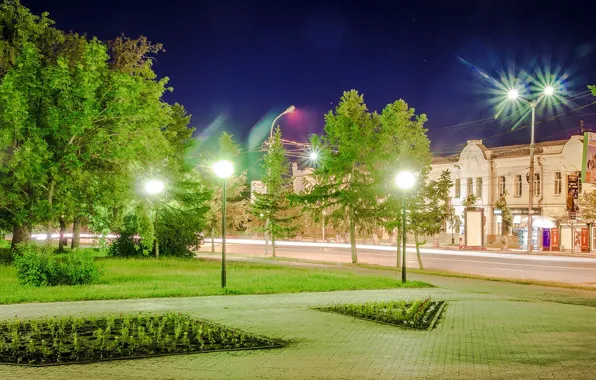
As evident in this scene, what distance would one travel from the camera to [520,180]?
58719 millimetres

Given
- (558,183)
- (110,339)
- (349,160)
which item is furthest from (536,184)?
(110,339)

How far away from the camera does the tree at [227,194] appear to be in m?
48.0

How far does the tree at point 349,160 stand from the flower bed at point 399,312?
1748 centimetres

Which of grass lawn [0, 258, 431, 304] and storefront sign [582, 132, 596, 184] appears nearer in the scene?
grass lawn [0, 258, 431, 304]

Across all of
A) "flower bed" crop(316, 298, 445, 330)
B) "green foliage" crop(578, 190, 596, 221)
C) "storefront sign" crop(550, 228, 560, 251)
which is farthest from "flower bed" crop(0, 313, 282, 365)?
"storefront sign" crop(550, 228, 560, 251)

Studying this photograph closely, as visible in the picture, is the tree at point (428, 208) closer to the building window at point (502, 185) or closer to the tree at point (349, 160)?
the tree at point (349, 160)

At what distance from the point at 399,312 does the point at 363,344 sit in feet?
12.1

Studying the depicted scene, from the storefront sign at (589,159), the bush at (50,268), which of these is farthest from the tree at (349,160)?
the bush at (50,268)

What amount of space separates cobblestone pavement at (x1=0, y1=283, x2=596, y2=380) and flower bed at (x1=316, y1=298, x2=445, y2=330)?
1.12ft

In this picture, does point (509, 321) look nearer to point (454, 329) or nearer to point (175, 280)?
point (454, 329)

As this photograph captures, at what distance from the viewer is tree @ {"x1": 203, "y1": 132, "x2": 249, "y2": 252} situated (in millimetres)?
47969

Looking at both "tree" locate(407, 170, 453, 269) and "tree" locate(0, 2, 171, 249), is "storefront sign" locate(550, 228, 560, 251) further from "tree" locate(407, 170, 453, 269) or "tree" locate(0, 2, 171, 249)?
"tree" locate(0, 2, 171, 249)

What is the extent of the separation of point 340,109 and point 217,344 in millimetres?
25014

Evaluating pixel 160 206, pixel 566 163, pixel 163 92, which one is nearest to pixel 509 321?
pixel 163 92
